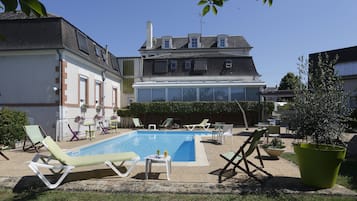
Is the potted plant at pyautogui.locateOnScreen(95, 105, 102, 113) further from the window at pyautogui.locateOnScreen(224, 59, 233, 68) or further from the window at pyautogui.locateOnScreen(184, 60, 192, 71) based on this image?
the window at pyautogui.locateOnScreen(224, 59, 233, 68)

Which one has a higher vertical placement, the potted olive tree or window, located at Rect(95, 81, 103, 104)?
window, located at Rect(95, 81, 103, 104)

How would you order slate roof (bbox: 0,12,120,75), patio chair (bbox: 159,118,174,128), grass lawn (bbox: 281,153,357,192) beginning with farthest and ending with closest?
patio chair (bbox: 159,118,174,128)
slate roof (bbox: 0,12,120,75)
grass lawn (bbox: 281,153,357,192)

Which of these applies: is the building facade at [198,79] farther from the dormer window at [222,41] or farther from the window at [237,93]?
the dormer window at [222,41]

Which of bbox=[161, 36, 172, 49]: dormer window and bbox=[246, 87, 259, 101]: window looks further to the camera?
bbox=[161, 36, 172, 49]: dormer window

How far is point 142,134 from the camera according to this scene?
59.9ft

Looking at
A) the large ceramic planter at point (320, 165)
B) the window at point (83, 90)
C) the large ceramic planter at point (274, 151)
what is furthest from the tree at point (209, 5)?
the window at point (83, 90)

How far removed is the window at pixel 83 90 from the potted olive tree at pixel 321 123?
1397cm

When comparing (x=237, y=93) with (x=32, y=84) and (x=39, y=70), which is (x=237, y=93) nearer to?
(x=39, y=70)

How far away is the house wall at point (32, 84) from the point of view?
1338 cm

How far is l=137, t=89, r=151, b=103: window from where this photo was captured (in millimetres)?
23391

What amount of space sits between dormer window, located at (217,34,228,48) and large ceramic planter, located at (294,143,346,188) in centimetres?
3202

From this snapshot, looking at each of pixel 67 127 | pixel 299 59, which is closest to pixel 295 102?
pixel 299 59

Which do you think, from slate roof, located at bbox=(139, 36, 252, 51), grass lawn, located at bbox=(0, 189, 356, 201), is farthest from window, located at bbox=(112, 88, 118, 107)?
grass lawn, located at bbox=(0, 189, 356, 201)

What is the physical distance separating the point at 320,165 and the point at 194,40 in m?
33.3
